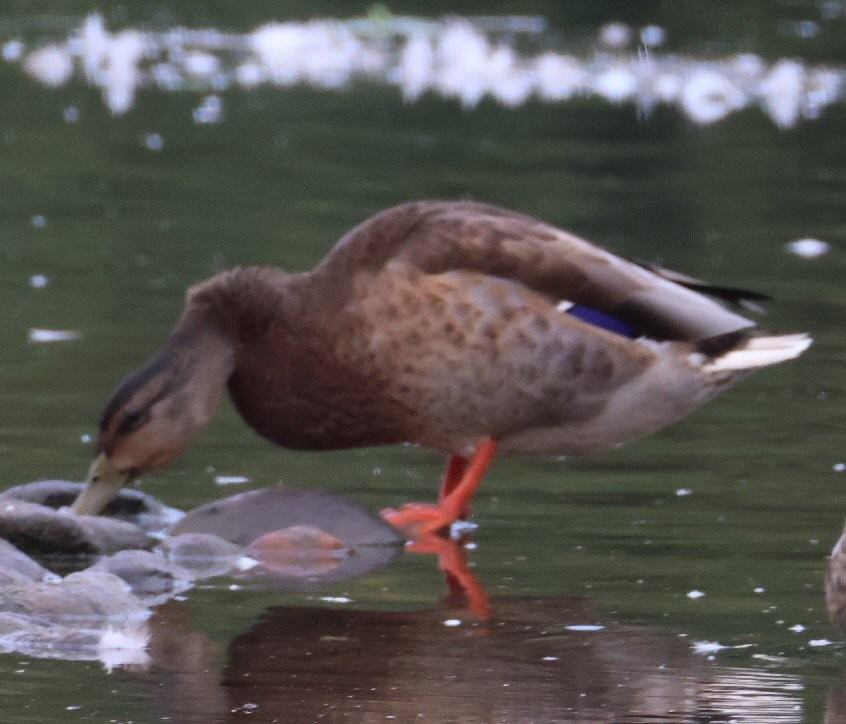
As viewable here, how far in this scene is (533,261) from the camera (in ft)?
18.7

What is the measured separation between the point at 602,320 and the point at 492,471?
660 millimetres

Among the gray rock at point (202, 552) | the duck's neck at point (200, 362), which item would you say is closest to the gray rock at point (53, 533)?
the gray rock at point (202, 552)

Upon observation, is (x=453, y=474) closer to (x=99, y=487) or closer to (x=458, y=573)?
(x=458, y=573)

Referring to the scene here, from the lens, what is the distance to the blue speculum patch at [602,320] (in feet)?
18.8

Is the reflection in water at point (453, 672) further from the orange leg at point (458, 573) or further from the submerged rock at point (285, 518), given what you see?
the submerged rock at point (285, 518)

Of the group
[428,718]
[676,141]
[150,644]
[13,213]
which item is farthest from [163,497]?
[676,141]

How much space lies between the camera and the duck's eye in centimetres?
550

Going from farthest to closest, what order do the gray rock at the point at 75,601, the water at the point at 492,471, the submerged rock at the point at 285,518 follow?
the submerged rock at the point at 285,518
the gray rock at the point at 75,601
the water at the point at 492,471

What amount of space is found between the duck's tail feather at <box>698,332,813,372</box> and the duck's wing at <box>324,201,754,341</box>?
0.07m

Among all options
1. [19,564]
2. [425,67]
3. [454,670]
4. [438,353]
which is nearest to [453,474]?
[438,353]

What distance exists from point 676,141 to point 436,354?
9.21 metres

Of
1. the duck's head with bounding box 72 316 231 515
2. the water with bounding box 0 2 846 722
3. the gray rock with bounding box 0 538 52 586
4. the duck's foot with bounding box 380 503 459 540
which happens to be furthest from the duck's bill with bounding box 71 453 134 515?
the duck's foot with bounding box 380 503 459 540

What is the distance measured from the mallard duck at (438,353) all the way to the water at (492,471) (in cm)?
23

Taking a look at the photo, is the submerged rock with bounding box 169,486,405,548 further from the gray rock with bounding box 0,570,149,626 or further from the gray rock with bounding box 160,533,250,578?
the gray rock with bounding box 0,570,149,626
